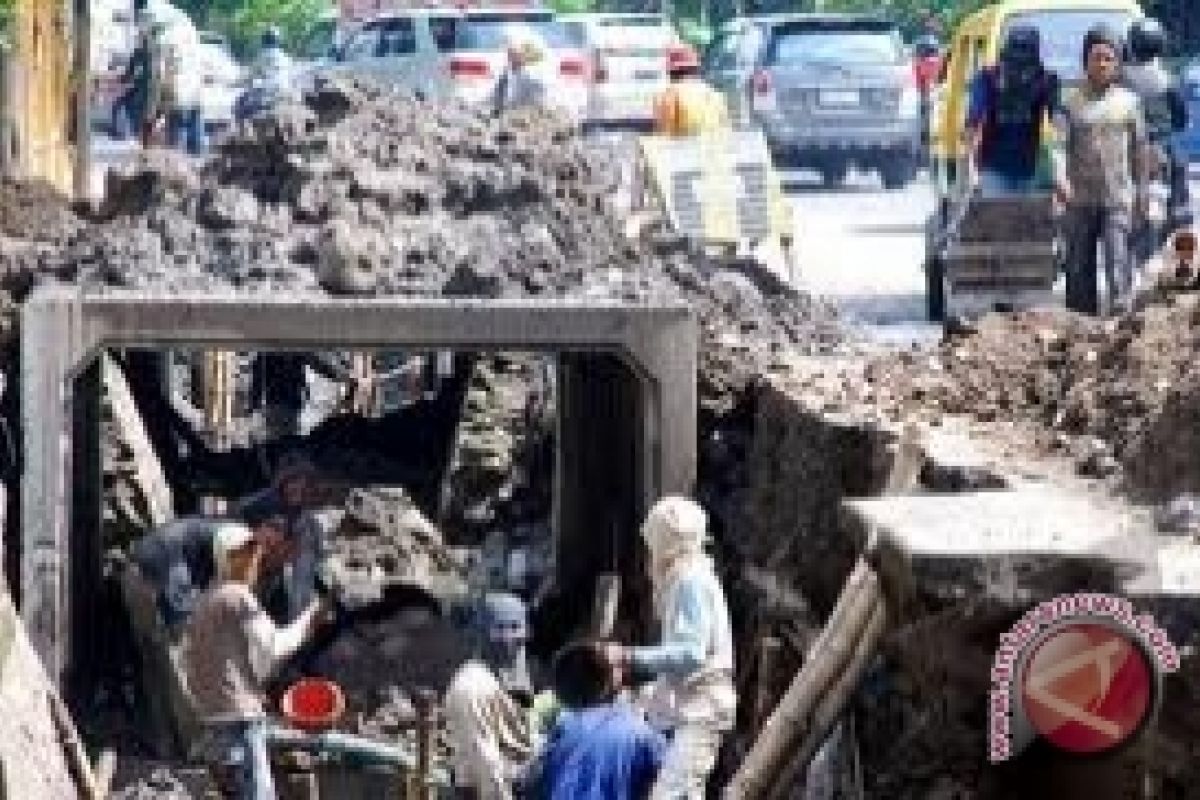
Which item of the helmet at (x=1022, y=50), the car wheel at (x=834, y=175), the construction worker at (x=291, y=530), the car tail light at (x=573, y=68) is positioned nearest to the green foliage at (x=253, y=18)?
the car tail light at (x=573, y=68)

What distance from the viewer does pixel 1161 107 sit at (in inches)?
880

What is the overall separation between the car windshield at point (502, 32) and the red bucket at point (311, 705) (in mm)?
24726

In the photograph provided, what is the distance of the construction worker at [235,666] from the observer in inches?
622

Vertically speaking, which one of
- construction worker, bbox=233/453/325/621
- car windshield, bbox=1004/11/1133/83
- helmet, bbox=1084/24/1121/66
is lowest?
construction worker, bbox=233/453/325/621

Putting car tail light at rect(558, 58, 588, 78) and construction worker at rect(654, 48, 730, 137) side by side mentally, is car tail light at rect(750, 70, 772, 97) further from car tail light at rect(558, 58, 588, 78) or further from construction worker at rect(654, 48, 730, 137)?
construction worker at rect(654, 48, 730, 137)

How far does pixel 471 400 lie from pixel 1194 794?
37.2ft

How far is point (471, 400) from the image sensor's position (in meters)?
21.8

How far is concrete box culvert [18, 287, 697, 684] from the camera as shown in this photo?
714 inches

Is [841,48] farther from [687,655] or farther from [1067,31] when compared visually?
[687,655]

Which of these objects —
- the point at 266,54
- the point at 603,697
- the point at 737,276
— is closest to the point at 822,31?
the point at 266,54

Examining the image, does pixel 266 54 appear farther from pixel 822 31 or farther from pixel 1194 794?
pixel 1194 794

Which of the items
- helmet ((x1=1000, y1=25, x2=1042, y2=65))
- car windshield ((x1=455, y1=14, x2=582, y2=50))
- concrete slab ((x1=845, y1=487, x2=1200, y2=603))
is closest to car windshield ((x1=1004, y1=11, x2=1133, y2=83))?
helmet ((x1=1000, y1=25, x2=1042, y2=65))

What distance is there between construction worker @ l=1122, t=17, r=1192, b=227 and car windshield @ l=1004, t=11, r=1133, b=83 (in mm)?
5818

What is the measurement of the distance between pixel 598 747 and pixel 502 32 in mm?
29690
